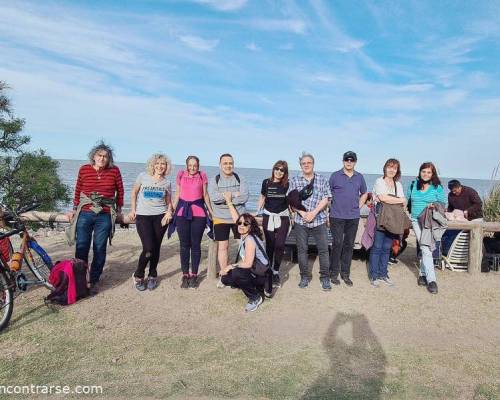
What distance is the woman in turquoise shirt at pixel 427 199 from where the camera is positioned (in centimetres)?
534

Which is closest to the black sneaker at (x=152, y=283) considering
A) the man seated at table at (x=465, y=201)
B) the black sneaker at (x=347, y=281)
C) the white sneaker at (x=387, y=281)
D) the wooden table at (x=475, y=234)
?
the black sneaker at (x=347, y=281)

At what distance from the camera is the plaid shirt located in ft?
16.6

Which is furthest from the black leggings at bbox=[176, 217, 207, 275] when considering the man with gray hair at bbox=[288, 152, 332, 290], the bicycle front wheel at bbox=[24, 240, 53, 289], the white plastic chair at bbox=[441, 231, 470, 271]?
the white plastic chair at bbox=[441, 231, 470, 271]

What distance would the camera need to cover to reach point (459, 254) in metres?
6.31

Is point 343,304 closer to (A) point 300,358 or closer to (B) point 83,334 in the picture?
(A) point 300,358

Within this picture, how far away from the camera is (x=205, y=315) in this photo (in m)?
4.34

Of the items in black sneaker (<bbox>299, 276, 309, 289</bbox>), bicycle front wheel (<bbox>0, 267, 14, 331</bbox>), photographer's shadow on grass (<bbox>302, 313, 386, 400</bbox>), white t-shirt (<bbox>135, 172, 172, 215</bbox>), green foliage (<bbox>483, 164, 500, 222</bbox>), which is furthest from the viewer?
green foliage (<bbox>483, 164, 500, 222</bbox>)

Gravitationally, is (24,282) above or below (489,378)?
above

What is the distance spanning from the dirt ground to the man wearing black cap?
0.68m

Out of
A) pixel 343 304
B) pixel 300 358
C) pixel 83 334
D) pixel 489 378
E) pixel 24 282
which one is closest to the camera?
pixel 489 378

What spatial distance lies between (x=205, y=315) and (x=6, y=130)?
3.89 metres

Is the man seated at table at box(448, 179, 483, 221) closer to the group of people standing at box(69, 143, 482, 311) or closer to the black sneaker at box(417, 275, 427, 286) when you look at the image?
the group of people standing at box(69, 143, 482, 311)

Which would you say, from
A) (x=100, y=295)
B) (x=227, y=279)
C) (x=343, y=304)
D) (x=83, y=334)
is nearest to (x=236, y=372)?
(x=227, y=279)

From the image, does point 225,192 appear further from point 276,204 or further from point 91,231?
point 91,231
